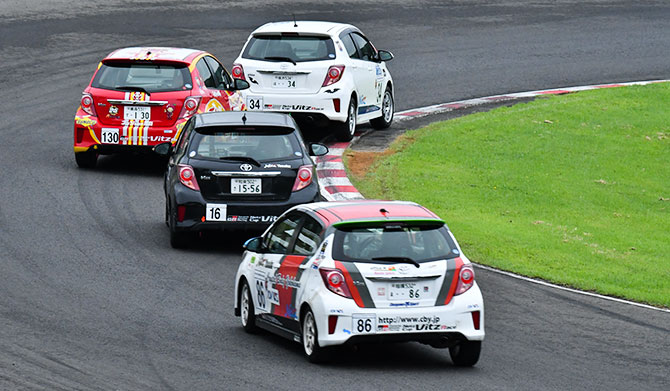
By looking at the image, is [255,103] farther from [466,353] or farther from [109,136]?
[466,353]

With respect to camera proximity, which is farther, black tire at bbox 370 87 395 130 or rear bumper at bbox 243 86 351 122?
black tire at bbox 370 87 395 130

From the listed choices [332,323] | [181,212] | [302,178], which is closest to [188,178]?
[181,212]

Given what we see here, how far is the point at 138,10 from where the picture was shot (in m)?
32.9

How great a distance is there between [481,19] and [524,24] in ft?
3.72

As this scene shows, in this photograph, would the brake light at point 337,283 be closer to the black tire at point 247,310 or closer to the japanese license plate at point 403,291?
the japanese license plate at point 403,291

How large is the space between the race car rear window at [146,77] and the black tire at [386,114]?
470 centimetres

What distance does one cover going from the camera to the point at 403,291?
33.9ft

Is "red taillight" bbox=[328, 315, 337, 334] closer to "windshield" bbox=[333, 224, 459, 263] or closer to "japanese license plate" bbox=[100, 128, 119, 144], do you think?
"windshield" bbox=[333, 224, 459, 263]

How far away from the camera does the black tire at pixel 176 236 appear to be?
15.2m

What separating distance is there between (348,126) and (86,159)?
14.7ft

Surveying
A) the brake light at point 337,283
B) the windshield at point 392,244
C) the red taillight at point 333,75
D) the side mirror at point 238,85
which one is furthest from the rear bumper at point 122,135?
the brake light at point 337,283

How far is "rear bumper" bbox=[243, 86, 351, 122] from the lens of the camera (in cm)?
2105

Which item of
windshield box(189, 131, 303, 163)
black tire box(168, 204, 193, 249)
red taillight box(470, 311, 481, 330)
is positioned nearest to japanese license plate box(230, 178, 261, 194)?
windshield box(189, 131, 303, 163)

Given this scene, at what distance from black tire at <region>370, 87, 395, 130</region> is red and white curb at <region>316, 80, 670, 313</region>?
1.43 ft
